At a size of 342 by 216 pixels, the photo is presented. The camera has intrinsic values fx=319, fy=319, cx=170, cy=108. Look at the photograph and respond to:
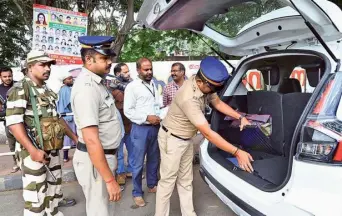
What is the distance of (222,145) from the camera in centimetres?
231

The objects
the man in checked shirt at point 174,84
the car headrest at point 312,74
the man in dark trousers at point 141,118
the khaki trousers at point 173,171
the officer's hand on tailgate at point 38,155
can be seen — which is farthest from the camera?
the man in checked shirt at point 174,84

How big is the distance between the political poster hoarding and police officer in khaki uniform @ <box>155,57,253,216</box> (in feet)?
14.2

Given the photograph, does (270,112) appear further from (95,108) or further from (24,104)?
(24,104)

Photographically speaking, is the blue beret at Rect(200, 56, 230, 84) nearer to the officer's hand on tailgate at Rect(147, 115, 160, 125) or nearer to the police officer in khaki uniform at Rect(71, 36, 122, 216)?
the police officer in khaki uniform at Rect(71, 36, 122, 216)

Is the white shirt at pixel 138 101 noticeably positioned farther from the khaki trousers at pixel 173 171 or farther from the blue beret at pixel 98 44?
the blue beret at pixel 98 44

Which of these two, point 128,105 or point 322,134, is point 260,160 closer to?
point 322,134

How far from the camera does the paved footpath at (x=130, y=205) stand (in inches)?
130

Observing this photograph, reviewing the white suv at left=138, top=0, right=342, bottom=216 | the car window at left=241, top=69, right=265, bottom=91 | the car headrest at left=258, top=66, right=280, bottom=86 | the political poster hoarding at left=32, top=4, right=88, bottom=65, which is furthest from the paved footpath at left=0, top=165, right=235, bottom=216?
the political poster hoarding at left=32, top=4, right=88, bottom=65

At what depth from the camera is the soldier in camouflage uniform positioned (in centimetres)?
244

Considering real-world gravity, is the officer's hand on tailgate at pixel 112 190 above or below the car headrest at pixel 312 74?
below

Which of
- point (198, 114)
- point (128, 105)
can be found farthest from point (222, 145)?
point (128, 105)

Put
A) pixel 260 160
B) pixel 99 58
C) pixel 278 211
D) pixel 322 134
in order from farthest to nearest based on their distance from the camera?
pixel 260 160, pixel 99 58, pixel 278 211, pixel 322 134

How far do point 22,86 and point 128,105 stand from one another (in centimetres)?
119

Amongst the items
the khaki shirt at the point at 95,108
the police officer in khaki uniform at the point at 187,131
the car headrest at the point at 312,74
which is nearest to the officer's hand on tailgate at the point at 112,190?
the khaki shirt at the point at 95,108
